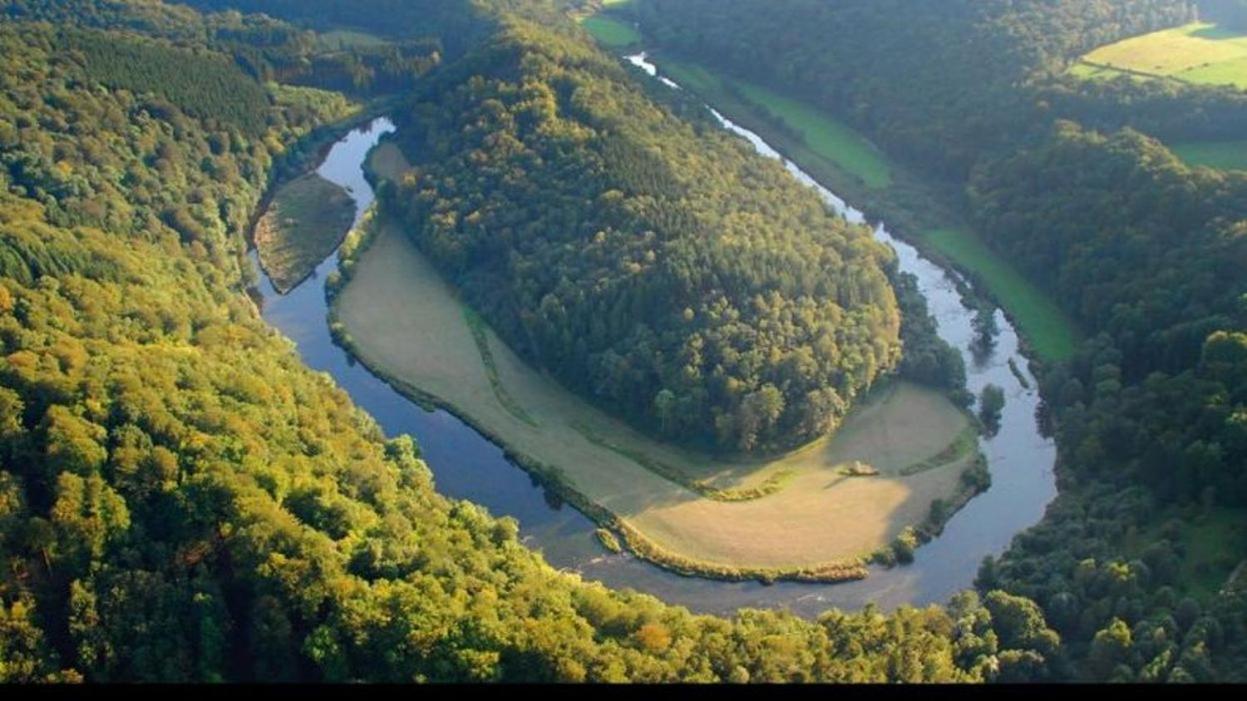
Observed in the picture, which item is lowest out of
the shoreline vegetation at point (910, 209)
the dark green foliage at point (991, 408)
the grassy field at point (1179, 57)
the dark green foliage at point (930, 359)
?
the dark green foliage at point (991, 408)

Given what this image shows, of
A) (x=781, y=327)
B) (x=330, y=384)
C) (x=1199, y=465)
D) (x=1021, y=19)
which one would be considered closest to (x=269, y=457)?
(x=330, y=384)

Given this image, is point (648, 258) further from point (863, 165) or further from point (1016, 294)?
point (863, 165)

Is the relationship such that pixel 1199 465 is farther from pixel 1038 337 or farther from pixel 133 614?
pixel 133 614

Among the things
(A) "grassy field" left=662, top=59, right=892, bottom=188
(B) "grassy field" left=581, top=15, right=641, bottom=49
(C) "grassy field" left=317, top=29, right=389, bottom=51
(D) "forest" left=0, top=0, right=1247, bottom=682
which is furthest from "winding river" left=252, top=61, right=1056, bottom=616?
(B) "grassy field" left=581, top=15, right=641, bottom=49

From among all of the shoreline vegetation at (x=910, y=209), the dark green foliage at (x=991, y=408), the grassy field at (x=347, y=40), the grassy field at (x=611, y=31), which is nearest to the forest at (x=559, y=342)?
the shoreline vegetation at (x=910, y=209)

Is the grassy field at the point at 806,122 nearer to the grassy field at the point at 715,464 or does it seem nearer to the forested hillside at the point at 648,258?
the forested hillside at the point at 648,258
